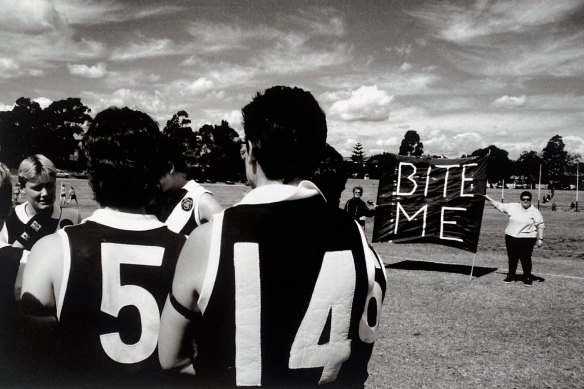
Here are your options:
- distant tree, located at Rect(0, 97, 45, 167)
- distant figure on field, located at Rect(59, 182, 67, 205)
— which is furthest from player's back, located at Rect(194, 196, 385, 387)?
distant figure on field, located at Rect(59, 182, 67, 205)

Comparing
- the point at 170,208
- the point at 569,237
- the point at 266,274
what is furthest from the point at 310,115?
the point at 569,237

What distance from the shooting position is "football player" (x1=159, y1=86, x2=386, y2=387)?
4.43 feet

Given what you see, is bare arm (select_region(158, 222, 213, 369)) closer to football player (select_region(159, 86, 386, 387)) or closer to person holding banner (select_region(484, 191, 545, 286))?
football player (select_region(159, 86, 386, 387))

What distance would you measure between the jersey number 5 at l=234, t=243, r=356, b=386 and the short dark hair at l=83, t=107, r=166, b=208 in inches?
24.4

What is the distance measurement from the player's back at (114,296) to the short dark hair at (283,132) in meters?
0.53

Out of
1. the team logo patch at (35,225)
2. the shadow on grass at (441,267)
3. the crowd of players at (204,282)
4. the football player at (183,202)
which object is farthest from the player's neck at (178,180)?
the shadow on grass at (441,267)

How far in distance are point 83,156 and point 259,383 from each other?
1135 millimetres

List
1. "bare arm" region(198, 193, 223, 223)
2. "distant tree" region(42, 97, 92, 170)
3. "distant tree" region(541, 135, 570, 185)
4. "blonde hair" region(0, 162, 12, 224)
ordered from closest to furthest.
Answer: "blonde hair" region(0, 162, 12, 224), "bare arm" region(198, 193, 223, 223), "distant tree" region(42, 97, 92, 170), "distant tree" region(541, 135, 570, 185)

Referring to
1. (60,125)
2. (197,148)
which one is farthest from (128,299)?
(197,148)

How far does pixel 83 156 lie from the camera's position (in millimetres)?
1788

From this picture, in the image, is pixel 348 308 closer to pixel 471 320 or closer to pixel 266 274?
pixel 266 274

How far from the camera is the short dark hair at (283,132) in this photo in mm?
1499

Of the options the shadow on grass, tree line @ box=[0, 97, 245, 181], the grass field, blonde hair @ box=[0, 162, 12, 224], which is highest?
tree line @ box=[0, 97, 245, 181]

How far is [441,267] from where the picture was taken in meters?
11.7
